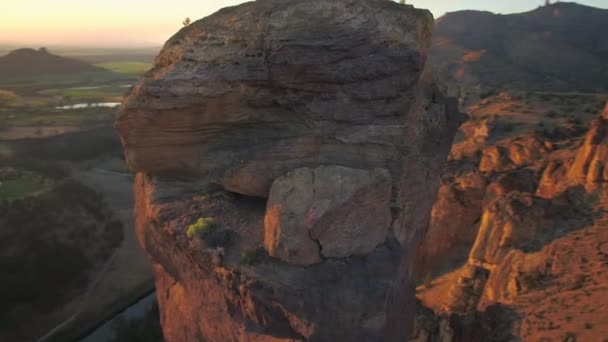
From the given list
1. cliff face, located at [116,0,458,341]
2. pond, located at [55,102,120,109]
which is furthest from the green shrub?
pond, located at [55,102,120,109]

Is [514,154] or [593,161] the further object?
[514,154]

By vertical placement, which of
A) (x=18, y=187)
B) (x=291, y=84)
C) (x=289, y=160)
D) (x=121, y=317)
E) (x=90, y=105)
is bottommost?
(x=121, y=317)

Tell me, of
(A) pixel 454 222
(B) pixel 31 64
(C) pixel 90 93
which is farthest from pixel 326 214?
(B) pixel 31 64

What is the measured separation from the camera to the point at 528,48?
111 meters

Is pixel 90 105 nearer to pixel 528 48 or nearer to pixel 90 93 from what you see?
pixel 90 93

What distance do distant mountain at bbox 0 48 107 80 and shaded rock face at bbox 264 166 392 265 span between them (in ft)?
526

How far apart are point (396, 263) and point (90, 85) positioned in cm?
15984

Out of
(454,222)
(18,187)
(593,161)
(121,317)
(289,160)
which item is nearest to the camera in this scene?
(289,160)

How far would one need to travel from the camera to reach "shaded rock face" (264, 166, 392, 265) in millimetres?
9062

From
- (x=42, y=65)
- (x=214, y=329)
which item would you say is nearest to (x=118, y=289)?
(x=214, y=329)

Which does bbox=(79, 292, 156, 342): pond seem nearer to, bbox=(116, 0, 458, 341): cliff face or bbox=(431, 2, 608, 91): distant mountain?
bbox=(116, 0, 458, 341): cliff face

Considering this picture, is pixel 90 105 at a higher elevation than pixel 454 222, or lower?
lower

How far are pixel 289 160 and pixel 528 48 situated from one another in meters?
121

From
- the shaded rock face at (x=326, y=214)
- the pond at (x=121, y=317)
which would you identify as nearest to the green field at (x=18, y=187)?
the pond at (x=121, y=317)
